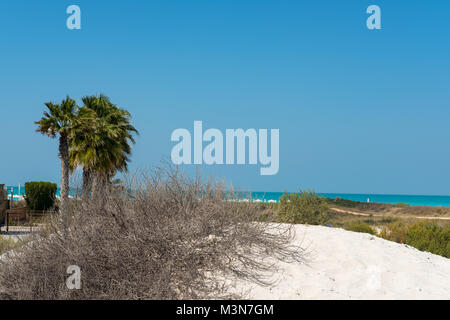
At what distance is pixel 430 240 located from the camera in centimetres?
1259

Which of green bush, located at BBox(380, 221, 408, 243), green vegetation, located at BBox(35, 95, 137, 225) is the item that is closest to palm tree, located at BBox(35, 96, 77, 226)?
green vegetation, located at BBox(35, 95, 137, 225)

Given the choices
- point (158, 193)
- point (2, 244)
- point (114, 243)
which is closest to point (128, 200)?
point (158, 193)

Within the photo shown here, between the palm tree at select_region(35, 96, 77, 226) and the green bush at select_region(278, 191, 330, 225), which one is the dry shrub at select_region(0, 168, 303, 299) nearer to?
the green bush at select_region(278, 191, 330, 225)

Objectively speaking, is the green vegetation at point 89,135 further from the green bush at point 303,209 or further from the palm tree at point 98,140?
the green bush at point 303,209

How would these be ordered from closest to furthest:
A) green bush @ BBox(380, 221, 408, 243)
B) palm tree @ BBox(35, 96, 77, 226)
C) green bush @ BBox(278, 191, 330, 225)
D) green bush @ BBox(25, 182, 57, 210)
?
green bush @ BBox(278, 191, 330, 225) < green bush @ BBox(380, 221, 408, 243) < palm tree @ BBox(35, 96, 77, 226) < green bush @ BBox(25, 182, 57, 210)

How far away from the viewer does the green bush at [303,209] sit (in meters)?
12.9

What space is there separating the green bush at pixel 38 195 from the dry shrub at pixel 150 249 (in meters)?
23.0

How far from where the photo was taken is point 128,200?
726 cm

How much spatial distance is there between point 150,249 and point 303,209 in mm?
7480

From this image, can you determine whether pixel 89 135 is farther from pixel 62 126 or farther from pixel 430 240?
pixel 430 240

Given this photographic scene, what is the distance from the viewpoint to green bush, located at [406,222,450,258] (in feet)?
39.6

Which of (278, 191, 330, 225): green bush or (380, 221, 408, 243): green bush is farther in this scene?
(380, 221, 408, 243): green bush

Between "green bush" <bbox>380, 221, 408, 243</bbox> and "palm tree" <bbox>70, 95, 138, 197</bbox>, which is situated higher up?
"palm tree" <bbox>70, 95, 138, 197</bbox>

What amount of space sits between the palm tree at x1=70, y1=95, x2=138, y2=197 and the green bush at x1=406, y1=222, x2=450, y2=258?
38.0ft
